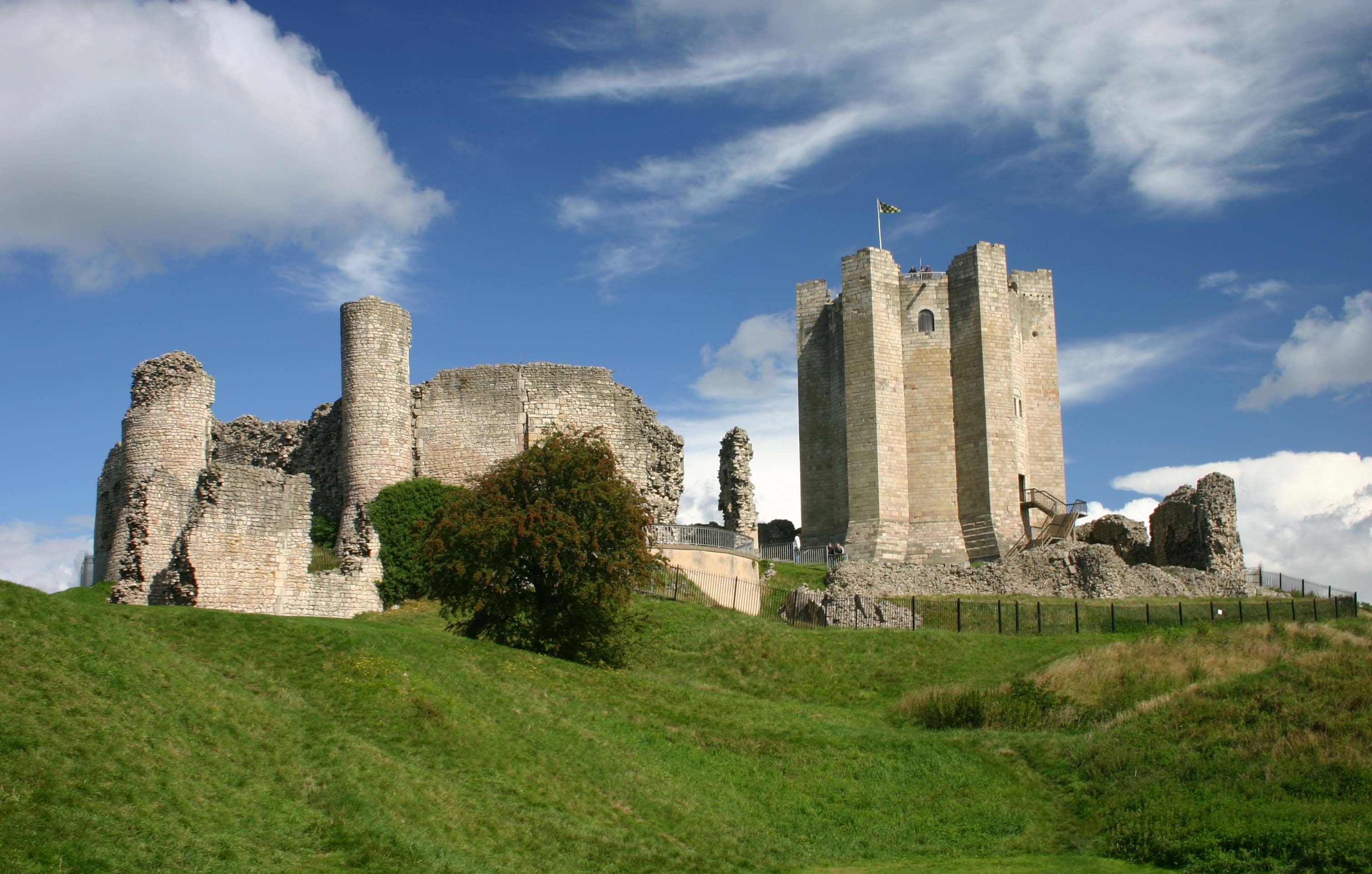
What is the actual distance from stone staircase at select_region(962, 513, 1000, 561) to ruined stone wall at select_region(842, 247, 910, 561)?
1988 mm

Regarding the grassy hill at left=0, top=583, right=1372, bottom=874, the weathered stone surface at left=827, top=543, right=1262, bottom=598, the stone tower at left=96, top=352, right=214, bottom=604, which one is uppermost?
the stone tower at left=96, top=352, right=214, bottom=604

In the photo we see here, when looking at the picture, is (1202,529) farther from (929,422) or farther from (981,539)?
(929,422)

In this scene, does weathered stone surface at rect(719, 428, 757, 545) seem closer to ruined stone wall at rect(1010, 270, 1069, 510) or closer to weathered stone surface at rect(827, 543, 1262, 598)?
weathered stone surface at rect(827, 543, 1262, 598)

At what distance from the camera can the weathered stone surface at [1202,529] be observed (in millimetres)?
40562

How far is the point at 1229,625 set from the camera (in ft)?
98.4

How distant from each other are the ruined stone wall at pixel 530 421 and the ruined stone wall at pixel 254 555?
6.19 meters

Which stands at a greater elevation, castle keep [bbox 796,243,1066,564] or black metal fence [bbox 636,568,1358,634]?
castle keep [bbox 796,243,1066,564]

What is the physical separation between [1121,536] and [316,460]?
2638 centimetres

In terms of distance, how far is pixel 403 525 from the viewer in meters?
34.0

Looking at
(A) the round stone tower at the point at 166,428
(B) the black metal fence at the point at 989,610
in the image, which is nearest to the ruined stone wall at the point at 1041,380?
(B) the black metal fence at the point at 989,610

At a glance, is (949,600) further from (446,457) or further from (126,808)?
(126,808)

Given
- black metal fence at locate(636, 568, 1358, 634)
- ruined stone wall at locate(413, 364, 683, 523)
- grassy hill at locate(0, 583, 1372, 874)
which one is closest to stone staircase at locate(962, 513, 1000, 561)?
black metal fence at locate(636, 568, 1358, 634)

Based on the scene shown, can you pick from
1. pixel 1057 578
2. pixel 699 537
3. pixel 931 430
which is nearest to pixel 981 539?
pixel 931 430

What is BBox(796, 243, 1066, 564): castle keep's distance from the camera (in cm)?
4375
